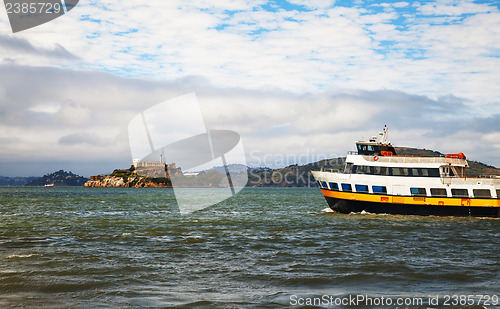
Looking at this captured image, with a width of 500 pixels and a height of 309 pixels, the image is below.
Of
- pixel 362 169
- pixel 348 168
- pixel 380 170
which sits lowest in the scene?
pixel 380 170

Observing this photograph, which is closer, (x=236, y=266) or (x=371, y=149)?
(x=236, y=266)

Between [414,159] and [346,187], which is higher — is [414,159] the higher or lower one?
the higher one

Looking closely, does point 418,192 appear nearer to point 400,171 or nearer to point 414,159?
point 400,171

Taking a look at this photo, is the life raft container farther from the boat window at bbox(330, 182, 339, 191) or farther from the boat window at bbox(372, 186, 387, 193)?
the boat window at bbox(330, 182, 339, 191)

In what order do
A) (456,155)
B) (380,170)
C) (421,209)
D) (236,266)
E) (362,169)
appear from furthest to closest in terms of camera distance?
(456,155)
(362,169)
(380,170)
(421,209)
(236,266)

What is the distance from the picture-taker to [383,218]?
40656mm

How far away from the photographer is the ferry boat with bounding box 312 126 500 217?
132 feet

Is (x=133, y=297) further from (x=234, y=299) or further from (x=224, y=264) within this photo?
(x=224, y=264)

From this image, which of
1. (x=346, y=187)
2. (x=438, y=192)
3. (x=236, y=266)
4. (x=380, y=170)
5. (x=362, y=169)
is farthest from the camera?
(x=346, y=187)

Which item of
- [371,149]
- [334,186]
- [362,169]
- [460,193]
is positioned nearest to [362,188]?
[362,169]

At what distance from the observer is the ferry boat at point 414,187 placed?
40281 millimetres

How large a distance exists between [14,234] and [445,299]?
89.2ft

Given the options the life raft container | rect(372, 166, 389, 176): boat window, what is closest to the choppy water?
rect(372, 166, 389, 176): boat window

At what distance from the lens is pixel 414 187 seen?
41.1 metres
